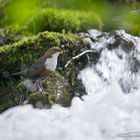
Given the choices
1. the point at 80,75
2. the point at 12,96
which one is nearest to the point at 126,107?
the point at 80,75

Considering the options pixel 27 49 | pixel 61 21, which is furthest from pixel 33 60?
pixel 61 21

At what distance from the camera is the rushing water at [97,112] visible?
5.20 metres

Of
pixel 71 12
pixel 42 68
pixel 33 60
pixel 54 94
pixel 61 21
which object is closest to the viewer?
pixel 42 68

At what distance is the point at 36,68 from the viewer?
5422 mm

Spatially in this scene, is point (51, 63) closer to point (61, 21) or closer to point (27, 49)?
point (27, 49)

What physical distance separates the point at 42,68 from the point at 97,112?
0.66 m

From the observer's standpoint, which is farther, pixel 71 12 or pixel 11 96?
pixel 71 12

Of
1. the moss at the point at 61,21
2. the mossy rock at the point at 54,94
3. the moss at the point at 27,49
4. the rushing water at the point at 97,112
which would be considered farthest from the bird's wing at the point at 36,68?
the moss at the point at 61,21

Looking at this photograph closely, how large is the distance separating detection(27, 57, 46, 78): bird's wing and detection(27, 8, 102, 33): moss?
5.74 ft

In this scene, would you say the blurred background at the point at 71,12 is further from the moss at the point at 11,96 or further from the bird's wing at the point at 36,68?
the bird's wing at the point at 36,68

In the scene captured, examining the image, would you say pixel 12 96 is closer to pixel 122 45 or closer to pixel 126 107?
pixel 126 107

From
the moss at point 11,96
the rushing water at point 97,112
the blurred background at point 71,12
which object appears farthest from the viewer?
the blurred background at point 71,12

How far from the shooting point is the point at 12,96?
5594mm

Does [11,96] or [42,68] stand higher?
[42,68]
